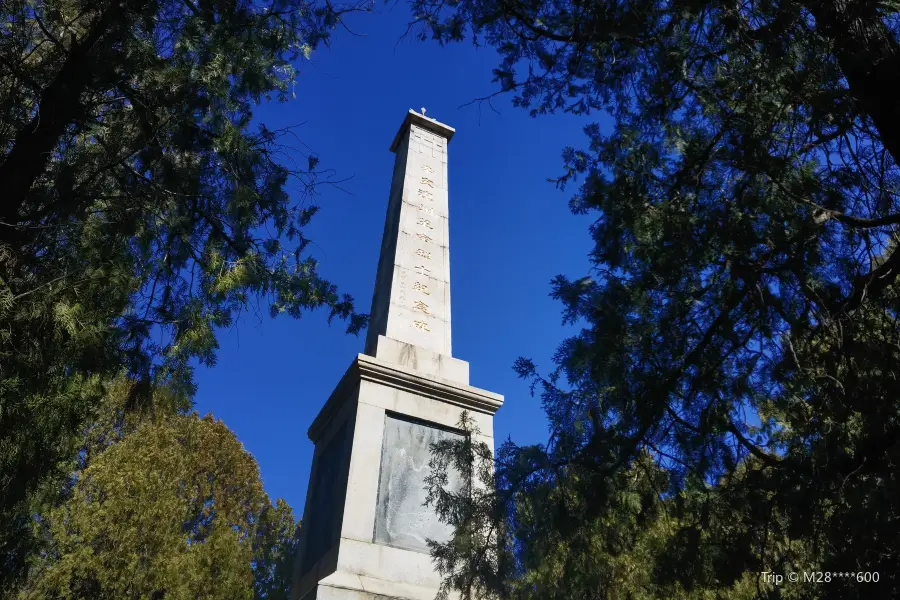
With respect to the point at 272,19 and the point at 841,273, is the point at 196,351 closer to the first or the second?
the point at 272,19

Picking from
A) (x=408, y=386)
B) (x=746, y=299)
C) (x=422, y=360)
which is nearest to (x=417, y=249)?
(x=422, y=360)

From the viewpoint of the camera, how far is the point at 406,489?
5.39 m

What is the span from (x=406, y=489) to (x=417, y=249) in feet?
10.8

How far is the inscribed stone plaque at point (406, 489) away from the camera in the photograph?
514 cm

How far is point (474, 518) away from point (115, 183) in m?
3.65

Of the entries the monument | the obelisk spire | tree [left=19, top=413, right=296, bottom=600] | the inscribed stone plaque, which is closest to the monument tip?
the obelisk spire

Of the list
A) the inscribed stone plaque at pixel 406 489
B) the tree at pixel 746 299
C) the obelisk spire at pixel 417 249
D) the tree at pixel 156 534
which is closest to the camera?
the tree at pixel 746 299

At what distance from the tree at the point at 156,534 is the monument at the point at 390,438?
247 inches

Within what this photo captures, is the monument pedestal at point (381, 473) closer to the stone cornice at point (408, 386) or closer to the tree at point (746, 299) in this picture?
the stone cornice at point (408, 386)

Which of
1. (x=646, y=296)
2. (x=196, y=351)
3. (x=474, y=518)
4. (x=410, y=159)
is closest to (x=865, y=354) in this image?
(x=646, y=296)

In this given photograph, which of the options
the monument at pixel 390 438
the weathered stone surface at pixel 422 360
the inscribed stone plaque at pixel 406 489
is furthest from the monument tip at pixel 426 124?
the inscribed stone plaque at pixel 406 489

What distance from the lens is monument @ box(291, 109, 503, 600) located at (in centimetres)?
488

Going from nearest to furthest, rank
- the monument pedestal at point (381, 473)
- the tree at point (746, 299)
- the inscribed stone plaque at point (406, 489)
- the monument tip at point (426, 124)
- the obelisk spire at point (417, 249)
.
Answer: the tree at point (746, 299), the monument pedestal at point (381, 473), the inscribed stone plaque at point (406, 489), the obelisk spire at point (417, 249), the monument tip at point (426, 124)

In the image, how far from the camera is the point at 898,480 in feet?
9.49
